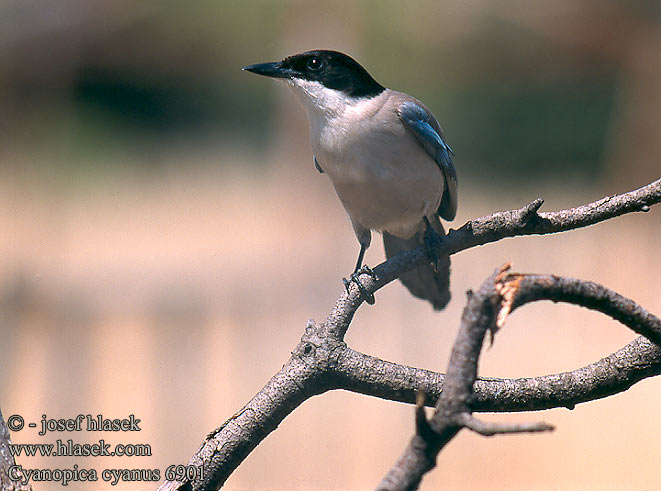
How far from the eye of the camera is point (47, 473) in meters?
1.32

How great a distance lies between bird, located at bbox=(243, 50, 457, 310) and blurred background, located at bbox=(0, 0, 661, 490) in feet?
1.76

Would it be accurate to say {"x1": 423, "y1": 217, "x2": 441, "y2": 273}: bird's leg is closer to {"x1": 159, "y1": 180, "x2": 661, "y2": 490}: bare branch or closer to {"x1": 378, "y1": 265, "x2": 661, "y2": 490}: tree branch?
{"x1": 159, "y1": 180, "x2": 661, "y2": 490}: bare branch

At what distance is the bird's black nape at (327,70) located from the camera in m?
1.92

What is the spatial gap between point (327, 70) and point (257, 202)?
368cm

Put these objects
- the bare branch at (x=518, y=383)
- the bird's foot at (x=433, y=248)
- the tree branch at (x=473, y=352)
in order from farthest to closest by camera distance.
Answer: the bird's foot at (x=433, y=248)
the bare branch at (x=518, y=383)
the tree branch at (x=473, y=352)

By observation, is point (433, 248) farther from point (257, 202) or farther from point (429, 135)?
point (257, 202)

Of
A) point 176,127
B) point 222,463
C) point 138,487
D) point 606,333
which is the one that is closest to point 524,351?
point 606,333

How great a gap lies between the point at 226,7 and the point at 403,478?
653 cm

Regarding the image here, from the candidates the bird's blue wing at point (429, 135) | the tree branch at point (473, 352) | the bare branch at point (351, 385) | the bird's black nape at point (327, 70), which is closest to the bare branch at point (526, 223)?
the bare branch at point (351, 385)

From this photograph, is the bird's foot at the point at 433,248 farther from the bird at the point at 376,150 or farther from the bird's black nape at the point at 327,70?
the bird's black nape at the point at 327,70

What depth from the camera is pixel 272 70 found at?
188 centimetres

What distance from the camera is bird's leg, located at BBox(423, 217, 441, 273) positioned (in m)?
1.47

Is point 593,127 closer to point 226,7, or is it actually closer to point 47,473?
point 226,7

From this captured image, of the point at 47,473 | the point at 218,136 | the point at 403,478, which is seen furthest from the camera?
the point at 218,136
